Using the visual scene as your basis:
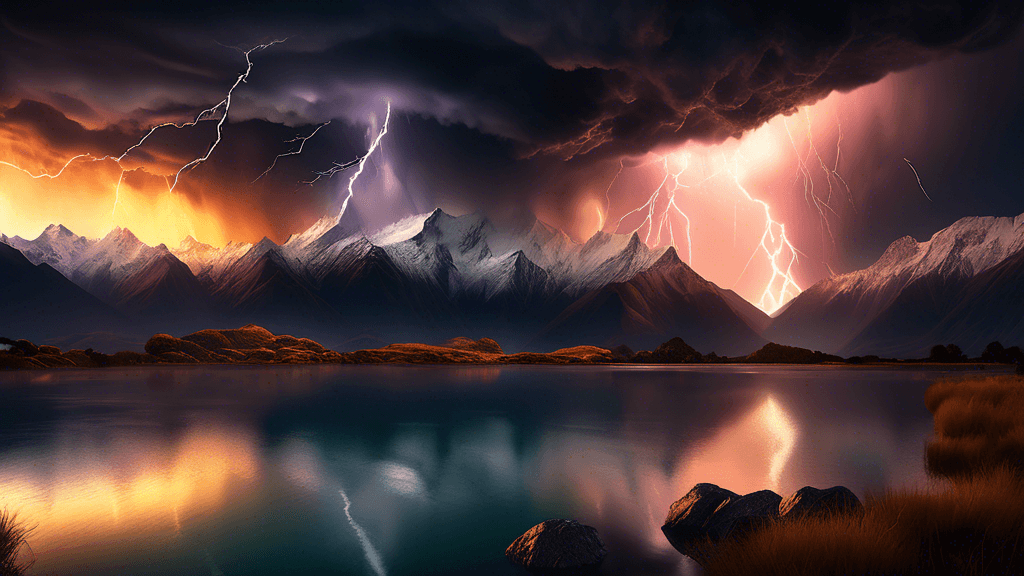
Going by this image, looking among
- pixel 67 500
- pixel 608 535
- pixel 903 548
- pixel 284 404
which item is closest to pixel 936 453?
pixel 608 535

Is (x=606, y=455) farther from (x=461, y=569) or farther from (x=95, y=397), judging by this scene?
(x=95, y=397)

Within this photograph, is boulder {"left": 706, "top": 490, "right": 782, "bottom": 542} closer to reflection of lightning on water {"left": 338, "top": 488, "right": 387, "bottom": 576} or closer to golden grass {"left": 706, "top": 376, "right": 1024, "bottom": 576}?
golden grass {"left": 706, "top": 376, "right": 1024, "bottom": 576}

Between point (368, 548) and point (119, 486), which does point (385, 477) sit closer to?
point (368, 548)

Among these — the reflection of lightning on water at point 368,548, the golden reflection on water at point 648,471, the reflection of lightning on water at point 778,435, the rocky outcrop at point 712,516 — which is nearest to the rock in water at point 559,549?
the golden reflection on water at point 648,471

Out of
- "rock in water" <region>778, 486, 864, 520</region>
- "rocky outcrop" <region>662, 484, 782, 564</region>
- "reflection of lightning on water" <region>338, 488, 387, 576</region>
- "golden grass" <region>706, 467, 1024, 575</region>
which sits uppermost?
"golden grass" <region>706, 467, 1024, 575</region>

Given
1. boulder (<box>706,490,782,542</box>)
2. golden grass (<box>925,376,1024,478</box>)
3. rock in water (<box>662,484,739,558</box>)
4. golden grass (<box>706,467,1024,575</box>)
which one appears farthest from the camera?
golden grass (<box>925,376,1024,478</box>)

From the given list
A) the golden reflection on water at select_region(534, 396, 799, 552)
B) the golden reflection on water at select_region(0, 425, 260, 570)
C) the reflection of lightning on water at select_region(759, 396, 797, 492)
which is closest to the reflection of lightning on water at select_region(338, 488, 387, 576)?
the golden reflection on water at select_region(0, 425, 260, 570)

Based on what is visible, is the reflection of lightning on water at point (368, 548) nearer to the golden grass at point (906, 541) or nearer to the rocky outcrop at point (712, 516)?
the rocky outcrop at point (712, 516)
